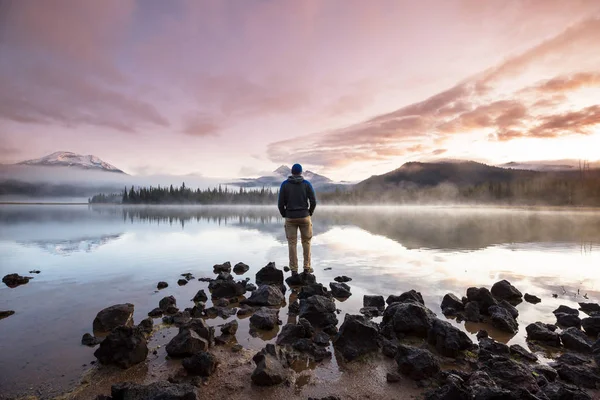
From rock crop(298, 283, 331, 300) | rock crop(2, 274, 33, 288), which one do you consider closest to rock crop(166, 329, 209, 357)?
rock crop(298, 283, 331, 300)

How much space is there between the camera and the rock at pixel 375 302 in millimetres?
9438

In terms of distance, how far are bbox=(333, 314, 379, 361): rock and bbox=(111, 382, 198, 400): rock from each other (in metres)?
3.14

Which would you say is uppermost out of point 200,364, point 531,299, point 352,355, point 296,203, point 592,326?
point 296,203

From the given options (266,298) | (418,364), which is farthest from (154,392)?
(266,298)

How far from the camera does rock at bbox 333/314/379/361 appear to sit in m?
6.51

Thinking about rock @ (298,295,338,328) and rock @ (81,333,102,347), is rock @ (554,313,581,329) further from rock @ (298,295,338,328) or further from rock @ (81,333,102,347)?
rock @ (81,333,102,347)

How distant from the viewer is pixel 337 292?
35.0ft

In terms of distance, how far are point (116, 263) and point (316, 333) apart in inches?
501

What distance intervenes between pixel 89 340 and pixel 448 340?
771 cm

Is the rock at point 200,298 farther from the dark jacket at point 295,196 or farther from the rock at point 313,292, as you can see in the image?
the dark jacket at point 295,196

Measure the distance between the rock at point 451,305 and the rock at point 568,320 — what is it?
7.47 feet

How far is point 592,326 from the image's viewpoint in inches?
307

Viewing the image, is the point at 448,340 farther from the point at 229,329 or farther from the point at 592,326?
the point at 229,329

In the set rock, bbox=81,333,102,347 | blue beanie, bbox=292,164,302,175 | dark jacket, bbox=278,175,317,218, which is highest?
blue beanie, bbox=292,164,302,175
